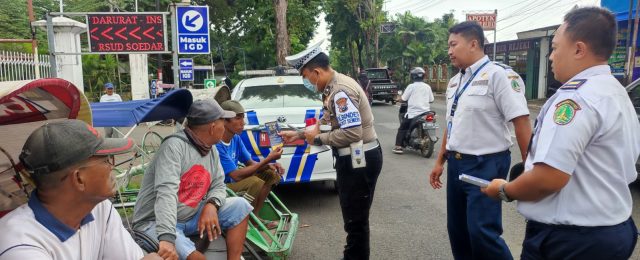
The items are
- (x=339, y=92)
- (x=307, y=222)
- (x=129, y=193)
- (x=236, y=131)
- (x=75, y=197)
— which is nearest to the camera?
(x=75, y=197)

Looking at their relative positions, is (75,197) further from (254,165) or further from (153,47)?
(153,47)

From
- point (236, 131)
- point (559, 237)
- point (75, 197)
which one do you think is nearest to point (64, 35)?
point (236, 131)

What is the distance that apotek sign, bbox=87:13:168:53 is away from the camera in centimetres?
632

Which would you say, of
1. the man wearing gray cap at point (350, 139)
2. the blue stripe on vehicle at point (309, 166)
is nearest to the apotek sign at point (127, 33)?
the blue stripe on vehicle at point (309, 166)

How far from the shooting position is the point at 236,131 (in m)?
3.72

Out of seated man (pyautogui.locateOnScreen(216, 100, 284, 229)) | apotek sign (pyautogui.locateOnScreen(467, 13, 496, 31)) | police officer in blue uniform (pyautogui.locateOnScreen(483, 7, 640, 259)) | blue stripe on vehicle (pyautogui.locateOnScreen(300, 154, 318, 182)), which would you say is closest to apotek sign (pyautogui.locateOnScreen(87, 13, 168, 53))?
blue stripe on vehicle (pyautogui.locateOnScreen(300, 154, 318, 182))

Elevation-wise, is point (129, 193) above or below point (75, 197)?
below

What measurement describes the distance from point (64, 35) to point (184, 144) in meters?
9.65

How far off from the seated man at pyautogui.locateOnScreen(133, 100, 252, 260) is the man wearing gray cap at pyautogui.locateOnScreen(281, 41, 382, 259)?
2.34ft

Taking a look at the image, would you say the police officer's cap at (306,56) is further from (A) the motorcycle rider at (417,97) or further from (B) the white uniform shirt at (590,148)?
(A) the motorcycle rider at (417,97)

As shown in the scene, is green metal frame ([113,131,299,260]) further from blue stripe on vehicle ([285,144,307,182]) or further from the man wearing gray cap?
blue stripe on vehicle ([285,144,307,182])

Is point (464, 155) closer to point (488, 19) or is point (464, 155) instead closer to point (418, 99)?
point (418, 99)

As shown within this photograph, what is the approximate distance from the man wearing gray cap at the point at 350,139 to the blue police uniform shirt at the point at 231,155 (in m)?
0.89

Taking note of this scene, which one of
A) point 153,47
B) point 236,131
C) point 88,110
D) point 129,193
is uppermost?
point 153,47
